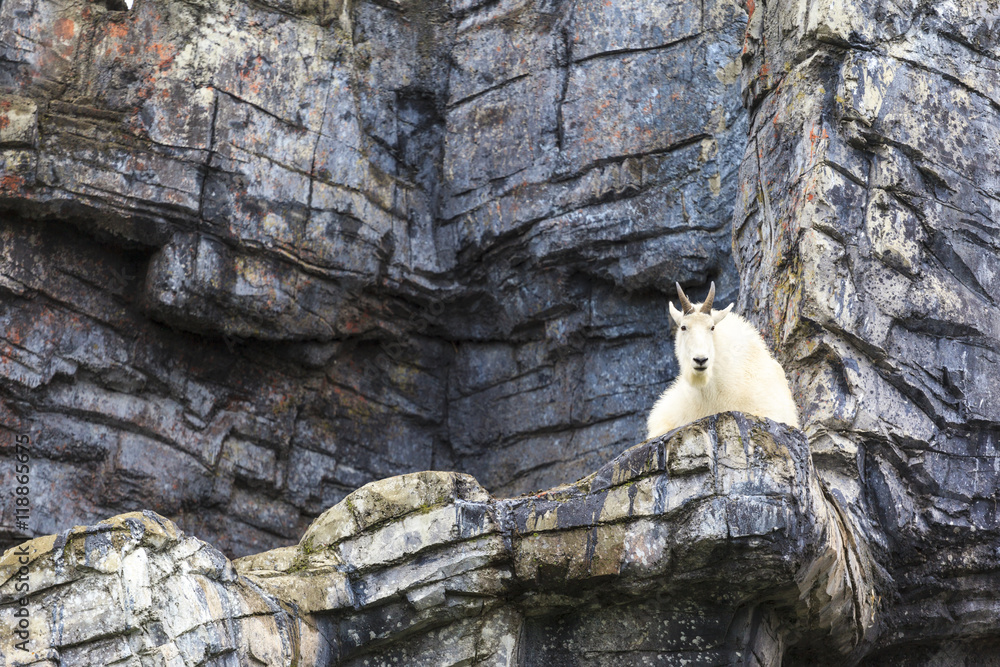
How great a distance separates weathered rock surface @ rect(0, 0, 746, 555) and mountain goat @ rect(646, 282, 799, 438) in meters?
5.61

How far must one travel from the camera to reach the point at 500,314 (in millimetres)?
17359

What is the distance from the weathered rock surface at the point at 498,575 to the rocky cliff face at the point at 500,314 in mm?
30

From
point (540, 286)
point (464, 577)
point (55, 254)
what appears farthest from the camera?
point (540, 286)

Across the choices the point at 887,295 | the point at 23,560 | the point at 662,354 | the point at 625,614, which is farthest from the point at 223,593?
the point at 662,354

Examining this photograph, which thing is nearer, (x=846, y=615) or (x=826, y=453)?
(x=846, y=615)

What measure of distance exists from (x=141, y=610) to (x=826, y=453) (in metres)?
5.93

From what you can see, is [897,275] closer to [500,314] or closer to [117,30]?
[500,314]

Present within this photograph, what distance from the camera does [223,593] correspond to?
891cm

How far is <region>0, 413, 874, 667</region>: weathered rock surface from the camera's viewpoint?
8664mm

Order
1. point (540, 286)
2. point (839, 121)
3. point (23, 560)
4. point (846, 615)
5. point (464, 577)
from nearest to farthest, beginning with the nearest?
point (23, 560) → point (464, 577) → point (846, 615) → point (839, 121) → point (540, 286)

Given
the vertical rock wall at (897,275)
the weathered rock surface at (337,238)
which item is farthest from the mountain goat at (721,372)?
the weathered rock surface at (337,238)

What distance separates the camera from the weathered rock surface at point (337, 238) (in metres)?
15.3

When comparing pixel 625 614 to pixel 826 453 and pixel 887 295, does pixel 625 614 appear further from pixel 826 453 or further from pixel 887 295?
pixel 887 295

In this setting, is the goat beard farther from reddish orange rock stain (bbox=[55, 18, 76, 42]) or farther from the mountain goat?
reddish orange rock stain (bbox=[55, 18, 76, 42])
